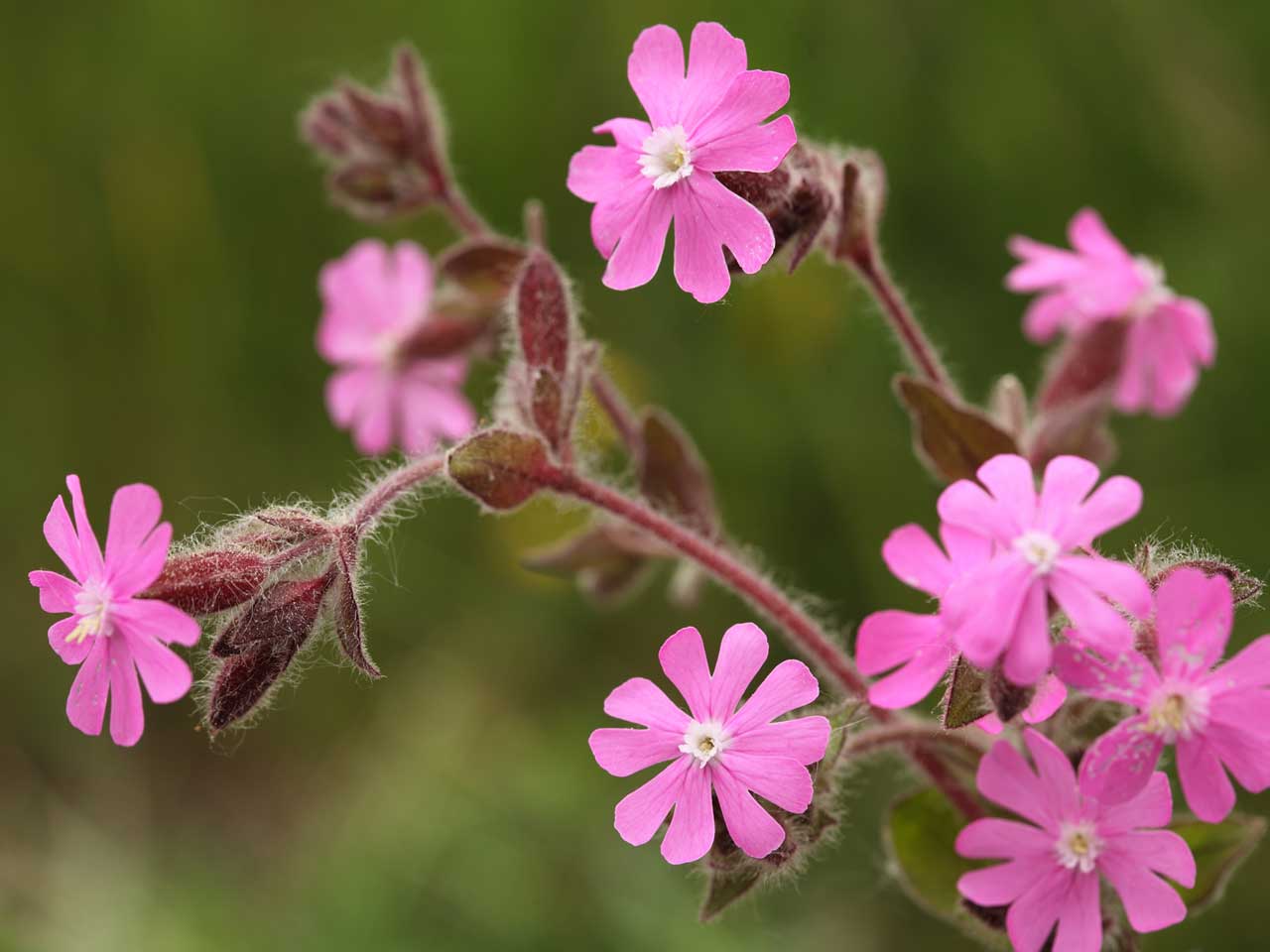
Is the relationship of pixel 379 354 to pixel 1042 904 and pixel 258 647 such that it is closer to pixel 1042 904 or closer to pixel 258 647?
pixel 258 647

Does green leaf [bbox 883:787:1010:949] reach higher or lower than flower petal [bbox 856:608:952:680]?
lower

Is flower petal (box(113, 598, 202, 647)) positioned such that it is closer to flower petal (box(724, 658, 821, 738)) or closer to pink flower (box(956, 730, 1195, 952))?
flower petal (box(724, 658, 821, 738))

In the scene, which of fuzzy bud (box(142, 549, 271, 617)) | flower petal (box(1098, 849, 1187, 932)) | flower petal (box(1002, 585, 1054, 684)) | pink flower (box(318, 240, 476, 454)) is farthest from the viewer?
pink flower (box(318, 240, 476, 454))

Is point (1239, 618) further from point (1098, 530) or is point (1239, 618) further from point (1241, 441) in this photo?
point (1098, 530)

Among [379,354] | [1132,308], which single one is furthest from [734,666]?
[379,354]

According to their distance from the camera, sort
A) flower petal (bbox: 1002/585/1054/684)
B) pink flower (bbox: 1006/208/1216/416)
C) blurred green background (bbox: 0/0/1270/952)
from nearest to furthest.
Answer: flower petal (bbox: 1002/585/1054/684) → pink flower (bbox: 1006/208/1216/416) → blurred green background (bbox: 0/0/1270/952)

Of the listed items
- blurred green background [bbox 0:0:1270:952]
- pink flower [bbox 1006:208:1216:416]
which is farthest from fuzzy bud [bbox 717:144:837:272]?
blurred green background [bbox 0:0:1270:952]

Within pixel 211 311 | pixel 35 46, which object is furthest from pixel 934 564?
pixel 35 46
